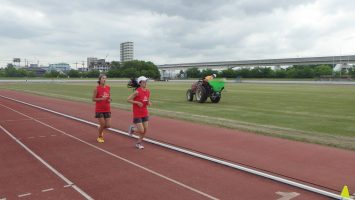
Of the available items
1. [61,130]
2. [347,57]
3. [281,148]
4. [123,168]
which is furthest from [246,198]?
[347,57]

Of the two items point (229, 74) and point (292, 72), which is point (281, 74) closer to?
point (292, 72)

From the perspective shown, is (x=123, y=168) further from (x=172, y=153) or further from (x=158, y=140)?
(x=158, y=140)

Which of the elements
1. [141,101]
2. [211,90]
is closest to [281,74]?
[211,90]

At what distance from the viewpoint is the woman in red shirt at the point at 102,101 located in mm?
9711

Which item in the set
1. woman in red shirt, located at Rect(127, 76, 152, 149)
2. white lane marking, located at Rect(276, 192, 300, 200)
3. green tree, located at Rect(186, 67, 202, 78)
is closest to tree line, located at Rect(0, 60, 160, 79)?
green tree, located at Rect(186, 67, 202, 78)

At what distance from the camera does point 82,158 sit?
8.27 metres

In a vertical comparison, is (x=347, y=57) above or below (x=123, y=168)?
above

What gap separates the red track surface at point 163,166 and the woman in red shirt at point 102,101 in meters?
0.60

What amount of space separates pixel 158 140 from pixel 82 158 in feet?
8.63

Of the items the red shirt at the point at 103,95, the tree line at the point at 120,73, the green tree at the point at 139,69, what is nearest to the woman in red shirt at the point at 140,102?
the red shirt at the point at 103,95

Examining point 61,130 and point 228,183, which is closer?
point 228,183

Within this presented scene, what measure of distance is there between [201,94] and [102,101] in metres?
13.9

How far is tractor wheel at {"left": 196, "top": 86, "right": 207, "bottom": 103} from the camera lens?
2322 cm

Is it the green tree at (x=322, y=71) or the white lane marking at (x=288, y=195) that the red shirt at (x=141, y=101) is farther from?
the green tree at (x=322, y=71)
